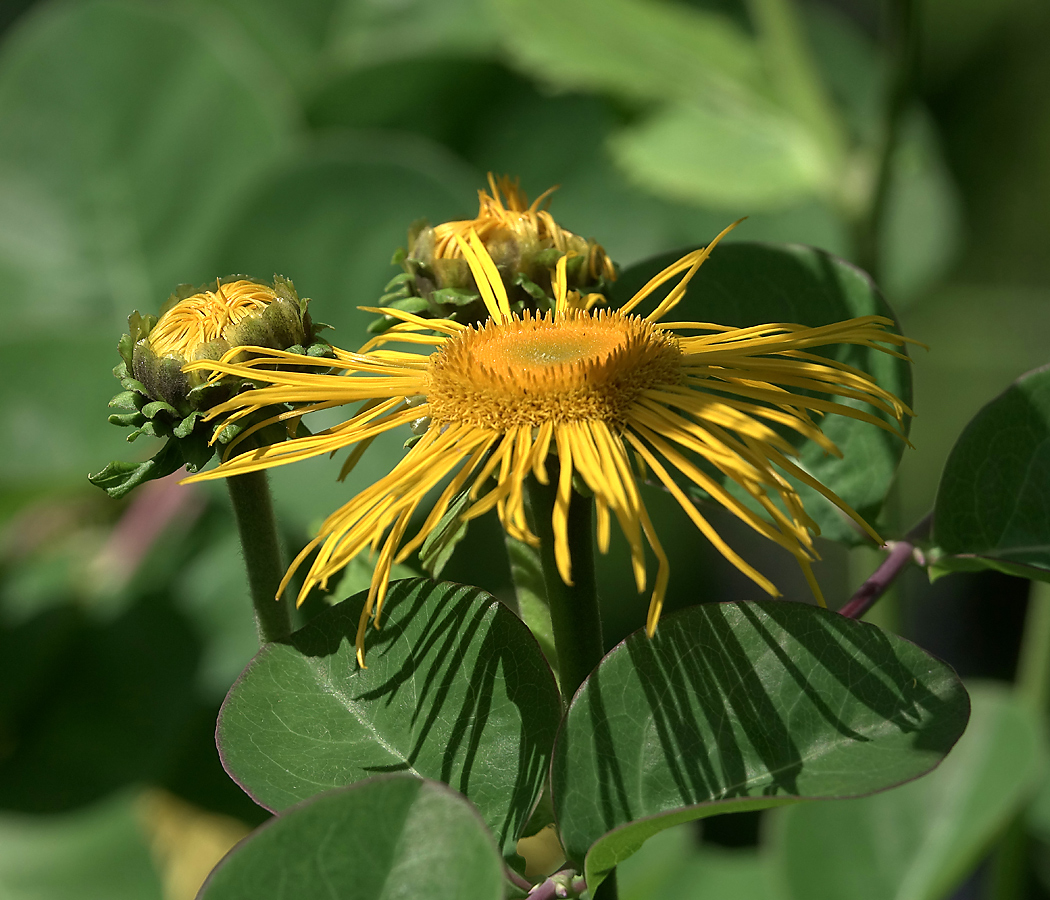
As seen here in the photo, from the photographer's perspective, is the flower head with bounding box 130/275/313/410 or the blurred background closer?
the flower head with bounding box 130/275/313/410

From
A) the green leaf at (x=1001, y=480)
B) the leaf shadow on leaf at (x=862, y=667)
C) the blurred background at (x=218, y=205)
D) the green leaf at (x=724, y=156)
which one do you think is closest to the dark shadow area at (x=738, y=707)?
the leaf shadow on leaf at (x=862, y=667)

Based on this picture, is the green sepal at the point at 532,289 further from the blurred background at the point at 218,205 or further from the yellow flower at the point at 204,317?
the blurred background at the point at 218,205

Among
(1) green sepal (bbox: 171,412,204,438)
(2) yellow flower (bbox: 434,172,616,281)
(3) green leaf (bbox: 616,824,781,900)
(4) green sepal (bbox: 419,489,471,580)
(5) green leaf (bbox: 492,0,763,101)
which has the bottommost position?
(3) green leaf (bbox: 616,824,781,900)

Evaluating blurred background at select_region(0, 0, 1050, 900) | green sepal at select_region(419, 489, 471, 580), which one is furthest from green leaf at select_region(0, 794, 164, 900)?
green sepal at select_region(419, 489, 471, 580)

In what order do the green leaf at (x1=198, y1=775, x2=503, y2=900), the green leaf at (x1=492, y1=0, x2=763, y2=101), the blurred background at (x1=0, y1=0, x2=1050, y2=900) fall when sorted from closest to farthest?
the green leaf at (x1=198, y1=775, x2=503, y2=900) < the blurred background at (x1=0, y1=0, x2=1050, y2=900) < the green leaf at (x1=492, y1=0, x2=763, y2=101)

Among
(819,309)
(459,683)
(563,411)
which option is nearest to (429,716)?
(459,683)

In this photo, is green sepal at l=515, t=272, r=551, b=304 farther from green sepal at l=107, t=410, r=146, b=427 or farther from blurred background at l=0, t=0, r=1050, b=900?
blurred background at l=0, t=0, r=1050, b=900
